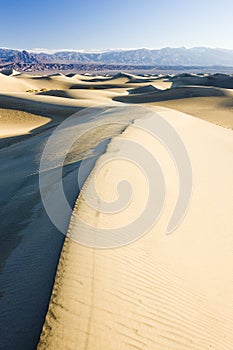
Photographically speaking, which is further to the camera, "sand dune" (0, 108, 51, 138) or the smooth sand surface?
"sand dune" (0, 108, 51, 138)

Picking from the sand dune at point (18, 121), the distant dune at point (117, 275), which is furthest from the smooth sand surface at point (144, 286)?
the sand dune at point (18, 121)

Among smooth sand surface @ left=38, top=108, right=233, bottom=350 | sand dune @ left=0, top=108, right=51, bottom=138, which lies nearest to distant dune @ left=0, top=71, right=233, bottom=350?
smooth sand surface @ left=38, top=108, right=233, bottom=350

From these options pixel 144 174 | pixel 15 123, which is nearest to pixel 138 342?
pixel 144 174

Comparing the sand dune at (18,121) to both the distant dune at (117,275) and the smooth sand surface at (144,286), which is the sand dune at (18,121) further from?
the smooth sand surface at (144,286)

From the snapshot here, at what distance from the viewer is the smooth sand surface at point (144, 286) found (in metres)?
2.96

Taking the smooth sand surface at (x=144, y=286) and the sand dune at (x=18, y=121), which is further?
the sand dune at (x=18, y=121)

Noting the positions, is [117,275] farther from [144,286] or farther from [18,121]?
[18,121]

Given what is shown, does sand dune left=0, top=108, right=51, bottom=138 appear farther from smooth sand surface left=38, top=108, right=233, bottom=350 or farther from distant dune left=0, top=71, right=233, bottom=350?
smooth sand surface left=38, top=108, right=233, bottom=350

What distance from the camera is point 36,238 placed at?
4.67 meters

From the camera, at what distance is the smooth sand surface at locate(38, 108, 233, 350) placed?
296 centimetres

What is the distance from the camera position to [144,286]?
12.0 feet

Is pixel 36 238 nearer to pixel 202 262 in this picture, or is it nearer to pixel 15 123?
pixel 202 262

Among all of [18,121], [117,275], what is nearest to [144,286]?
[117,275]

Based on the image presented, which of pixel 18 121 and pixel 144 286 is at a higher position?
pixel 144 286
